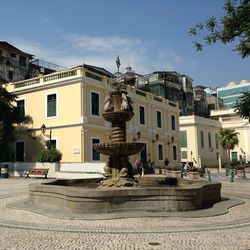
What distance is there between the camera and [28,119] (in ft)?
98.0

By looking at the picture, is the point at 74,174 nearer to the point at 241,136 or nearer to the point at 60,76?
the point at 60,76

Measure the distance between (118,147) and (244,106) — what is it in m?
4.05

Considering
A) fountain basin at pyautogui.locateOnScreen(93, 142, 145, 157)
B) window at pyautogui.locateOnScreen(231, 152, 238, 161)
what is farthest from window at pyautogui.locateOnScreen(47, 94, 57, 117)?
window at pyautogui.locateOnScreen(231, 152, 238, 161)

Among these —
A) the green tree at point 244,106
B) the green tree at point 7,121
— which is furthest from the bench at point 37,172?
the green tree at point 244,106

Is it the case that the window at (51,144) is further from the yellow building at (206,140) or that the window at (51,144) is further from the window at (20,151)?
the yellow building at (206,140)

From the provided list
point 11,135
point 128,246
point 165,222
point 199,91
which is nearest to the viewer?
point 128,246

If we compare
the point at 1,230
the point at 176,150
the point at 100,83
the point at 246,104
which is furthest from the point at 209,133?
the point at 1,230

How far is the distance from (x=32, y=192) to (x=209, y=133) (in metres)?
42.9

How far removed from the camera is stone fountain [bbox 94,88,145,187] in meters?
11.6

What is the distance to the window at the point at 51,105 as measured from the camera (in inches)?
1137

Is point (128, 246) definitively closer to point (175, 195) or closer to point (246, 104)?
point (175, 195)

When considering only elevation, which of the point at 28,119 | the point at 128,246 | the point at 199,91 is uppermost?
the point at 199,91

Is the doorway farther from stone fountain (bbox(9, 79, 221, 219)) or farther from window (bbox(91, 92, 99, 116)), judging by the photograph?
stone fountain (bbox(9, 79, 221, 219))

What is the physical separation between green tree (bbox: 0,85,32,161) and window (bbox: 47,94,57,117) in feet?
6.90
